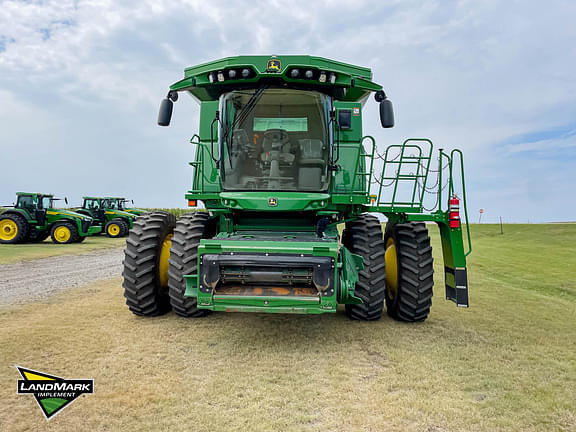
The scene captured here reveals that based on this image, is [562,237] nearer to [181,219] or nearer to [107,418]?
[181,219]

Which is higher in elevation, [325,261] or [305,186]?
[305,186]

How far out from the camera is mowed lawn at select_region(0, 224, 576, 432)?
294 cm

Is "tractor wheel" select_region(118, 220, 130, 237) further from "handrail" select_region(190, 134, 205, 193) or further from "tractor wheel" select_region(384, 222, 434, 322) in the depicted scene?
"tractor wheel" select_region(384, 222, 434, 322)

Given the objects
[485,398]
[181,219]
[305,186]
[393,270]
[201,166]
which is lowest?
[485,398]

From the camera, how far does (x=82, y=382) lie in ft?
11.4

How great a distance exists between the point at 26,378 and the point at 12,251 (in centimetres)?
1377

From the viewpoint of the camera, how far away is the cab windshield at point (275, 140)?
215 inches

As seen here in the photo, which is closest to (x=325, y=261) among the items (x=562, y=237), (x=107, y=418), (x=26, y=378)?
(x=107, y=418)

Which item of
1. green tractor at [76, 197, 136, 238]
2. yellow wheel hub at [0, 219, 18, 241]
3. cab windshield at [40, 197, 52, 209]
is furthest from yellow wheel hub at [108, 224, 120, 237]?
yellow wheel hub at [0, 219, 18, 241]

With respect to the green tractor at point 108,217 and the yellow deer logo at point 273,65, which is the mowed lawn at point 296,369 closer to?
the yellow deer logo at point 273,65

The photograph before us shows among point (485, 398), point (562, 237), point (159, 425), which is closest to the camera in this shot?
point (159, 425)

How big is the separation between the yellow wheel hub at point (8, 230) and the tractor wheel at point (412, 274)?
1786 centimetres
